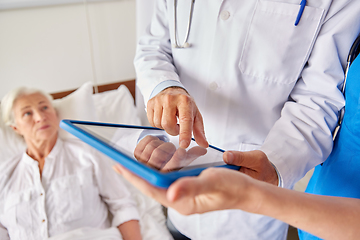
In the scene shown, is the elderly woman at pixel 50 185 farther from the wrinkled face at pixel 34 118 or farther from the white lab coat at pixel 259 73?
the white lab coat at pixel 259 73

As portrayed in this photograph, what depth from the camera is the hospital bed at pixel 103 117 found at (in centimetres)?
126

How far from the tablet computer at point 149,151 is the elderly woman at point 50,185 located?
799 mm

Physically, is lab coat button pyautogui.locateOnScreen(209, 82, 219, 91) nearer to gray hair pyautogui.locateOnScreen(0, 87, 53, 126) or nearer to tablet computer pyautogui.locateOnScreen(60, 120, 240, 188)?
tablet computer pyautogui.locateOnScreen(60, 120, 240, 188)

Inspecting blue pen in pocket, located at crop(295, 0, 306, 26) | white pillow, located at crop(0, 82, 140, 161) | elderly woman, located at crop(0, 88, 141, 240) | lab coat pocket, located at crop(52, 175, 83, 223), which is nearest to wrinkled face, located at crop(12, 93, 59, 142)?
elderly woman, located at crop(0, 88, 141, 240)

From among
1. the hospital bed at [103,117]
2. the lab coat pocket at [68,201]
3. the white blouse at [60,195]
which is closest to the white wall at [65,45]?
the hospital bed at [103,117]

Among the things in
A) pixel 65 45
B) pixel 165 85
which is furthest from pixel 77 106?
pixel 165 85

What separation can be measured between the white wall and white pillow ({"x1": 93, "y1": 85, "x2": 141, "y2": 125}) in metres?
Answer: 0.18

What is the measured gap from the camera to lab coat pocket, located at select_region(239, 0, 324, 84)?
719 millimetres

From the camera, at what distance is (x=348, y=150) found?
658mm

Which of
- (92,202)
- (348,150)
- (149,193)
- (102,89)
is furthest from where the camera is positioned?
(102,89)

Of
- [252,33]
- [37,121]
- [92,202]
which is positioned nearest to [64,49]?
[37,121]

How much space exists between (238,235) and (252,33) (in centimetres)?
72

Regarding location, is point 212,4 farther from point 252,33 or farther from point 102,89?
point 102,89

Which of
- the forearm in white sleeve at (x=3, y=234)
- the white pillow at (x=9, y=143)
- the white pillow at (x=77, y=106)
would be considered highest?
the white pillow at (x=77, y=106)
